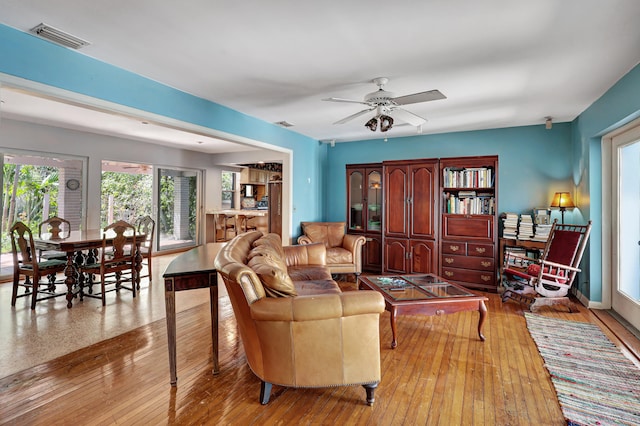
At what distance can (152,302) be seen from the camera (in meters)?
4.12

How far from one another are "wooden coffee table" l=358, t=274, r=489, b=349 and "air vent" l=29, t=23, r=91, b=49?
10.7 feet

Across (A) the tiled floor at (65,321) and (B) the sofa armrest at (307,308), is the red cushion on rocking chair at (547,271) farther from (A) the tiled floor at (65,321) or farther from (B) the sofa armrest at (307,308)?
(A) the tiled floor at (65,321)

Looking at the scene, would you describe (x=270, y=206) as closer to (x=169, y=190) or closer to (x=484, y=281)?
(x=169, y=190)

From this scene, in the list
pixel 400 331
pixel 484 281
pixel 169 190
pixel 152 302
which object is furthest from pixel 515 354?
pixel 169 190

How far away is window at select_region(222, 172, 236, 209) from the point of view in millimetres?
9203

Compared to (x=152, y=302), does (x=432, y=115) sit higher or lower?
higher

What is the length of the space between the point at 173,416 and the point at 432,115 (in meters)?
4.45

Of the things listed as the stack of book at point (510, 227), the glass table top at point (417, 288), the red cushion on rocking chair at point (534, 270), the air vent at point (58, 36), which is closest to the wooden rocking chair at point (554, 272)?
the red cushion on rocking chair at point (534, 270)

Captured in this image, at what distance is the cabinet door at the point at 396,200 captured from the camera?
17.6ft

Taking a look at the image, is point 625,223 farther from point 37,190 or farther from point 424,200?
point 37,190

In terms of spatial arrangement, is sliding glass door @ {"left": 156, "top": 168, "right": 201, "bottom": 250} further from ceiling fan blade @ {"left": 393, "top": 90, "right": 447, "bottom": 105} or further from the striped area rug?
the striped area rug

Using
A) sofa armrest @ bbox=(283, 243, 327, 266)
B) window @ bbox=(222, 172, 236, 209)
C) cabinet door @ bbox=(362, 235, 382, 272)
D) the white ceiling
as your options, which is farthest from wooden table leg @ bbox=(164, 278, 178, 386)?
window @ bbox=(222, 172, 236, 209)

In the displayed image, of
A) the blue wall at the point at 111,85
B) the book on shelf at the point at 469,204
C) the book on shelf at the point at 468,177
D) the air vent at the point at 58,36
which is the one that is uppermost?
the air vent at the point at 58,36

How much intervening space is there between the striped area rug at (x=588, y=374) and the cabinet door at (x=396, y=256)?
6.97ft
